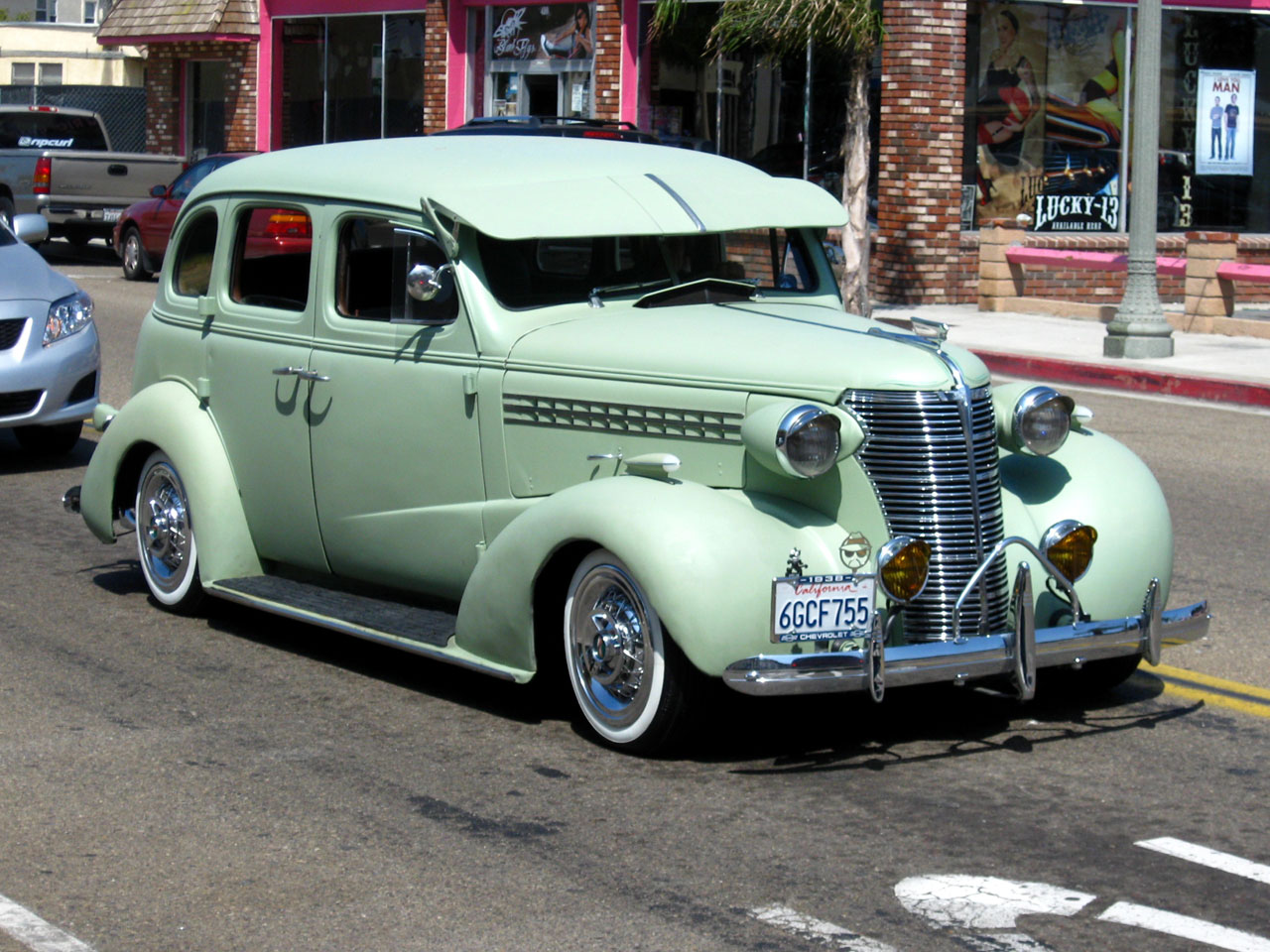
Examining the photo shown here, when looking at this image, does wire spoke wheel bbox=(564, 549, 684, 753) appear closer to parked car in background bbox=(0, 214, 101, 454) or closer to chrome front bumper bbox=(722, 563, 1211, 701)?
chrome front bumper bbox=(722, 563, 1211, 701)

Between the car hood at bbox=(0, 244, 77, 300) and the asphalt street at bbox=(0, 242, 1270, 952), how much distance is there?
3.87 metres

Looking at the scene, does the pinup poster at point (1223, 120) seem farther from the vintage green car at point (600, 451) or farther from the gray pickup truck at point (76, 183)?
the vintage green car at point (600, 451)

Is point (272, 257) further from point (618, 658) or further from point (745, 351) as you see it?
point (618, 658)

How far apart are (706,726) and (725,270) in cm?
195

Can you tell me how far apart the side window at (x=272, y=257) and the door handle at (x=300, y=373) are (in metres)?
0.25

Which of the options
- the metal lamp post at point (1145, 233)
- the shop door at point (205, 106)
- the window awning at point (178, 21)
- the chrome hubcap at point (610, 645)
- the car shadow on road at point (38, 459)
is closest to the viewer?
the chrome hubcap at point (610, 645)

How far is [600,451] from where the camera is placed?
5.95 m

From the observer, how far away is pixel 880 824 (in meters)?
5.02

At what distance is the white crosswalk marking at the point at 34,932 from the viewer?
4199mm

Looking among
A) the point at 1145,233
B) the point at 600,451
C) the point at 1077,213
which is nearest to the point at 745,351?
the point at 600,451

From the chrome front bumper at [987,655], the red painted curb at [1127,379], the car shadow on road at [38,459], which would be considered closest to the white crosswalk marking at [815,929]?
the chrome front bumper at [987,655]

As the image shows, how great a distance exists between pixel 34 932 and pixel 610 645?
1.92 metres

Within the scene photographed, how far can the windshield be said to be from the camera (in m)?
6.35

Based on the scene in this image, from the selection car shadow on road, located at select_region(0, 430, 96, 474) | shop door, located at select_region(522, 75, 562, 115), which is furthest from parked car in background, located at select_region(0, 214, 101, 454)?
shop door, located at select_region(522, 75, 562, 115)
